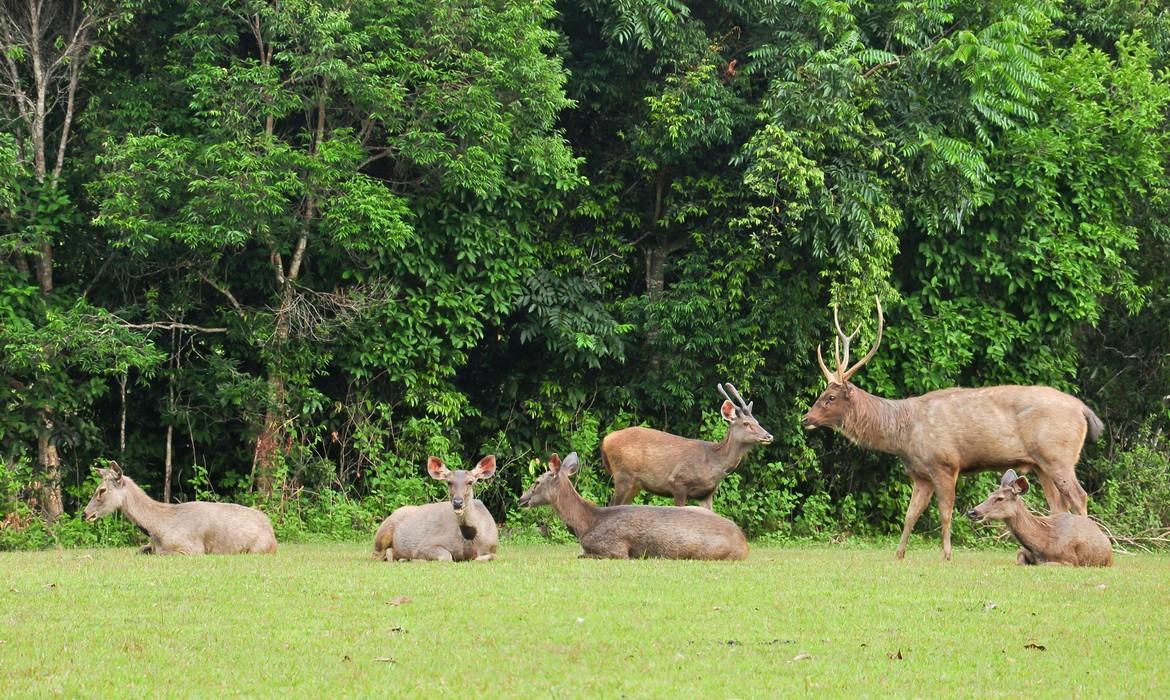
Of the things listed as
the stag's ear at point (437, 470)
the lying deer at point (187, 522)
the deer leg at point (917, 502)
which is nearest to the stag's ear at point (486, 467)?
the stag's ear at point (437, 470)

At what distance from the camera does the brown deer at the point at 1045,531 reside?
1412 cm

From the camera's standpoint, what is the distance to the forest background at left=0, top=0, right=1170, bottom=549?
61.5 feet

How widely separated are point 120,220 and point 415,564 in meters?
7.13

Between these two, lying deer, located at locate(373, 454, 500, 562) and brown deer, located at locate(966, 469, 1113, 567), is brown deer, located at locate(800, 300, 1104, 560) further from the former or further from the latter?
lying deer, located at locate(373, 454, 500, 562)

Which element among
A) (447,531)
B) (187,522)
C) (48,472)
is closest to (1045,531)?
(447,531)

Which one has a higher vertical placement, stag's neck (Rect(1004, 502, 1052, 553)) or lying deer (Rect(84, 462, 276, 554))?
stag's neck (Rect(1004, 502, 1052, 553))

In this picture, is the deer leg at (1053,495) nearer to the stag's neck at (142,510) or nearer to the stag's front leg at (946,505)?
the stag's front leg at (946,505)

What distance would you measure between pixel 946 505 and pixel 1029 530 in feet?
5.32

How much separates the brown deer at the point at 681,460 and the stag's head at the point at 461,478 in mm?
3266

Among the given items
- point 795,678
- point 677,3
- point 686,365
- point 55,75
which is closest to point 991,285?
point 686,365

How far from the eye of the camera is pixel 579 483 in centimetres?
2048

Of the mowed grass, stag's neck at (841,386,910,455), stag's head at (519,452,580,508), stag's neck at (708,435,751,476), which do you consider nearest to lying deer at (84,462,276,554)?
the mowed grass

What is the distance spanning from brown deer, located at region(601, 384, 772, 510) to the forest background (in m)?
2.50

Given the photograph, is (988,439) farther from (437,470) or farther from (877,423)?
(437,470)
